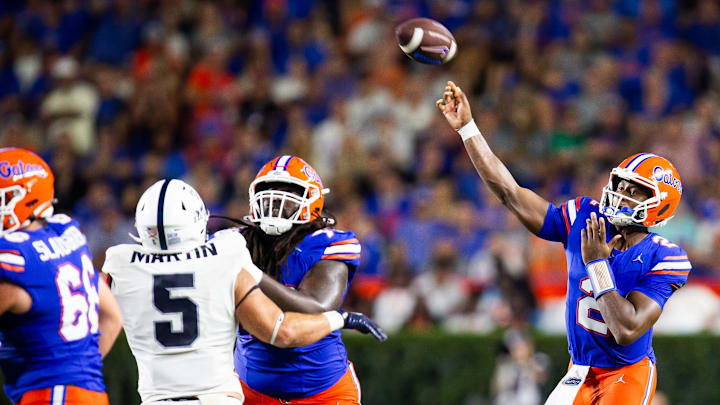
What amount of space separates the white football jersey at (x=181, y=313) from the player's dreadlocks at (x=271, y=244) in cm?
65

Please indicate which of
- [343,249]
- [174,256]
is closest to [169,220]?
[174,256]

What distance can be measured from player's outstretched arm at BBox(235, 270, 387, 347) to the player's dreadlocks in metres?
0.57

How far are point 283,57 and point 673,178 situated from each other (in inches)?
319

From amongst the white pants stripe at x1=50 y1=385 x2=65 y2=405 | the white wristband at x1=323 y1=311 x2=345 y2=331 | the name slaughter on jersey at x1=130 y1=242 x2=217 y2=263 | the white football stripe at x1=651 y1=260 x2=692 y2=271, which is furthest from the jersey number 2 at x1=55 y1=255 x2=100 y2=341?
the white football stripe at x1=651 y1=260 x2=692 y2=271

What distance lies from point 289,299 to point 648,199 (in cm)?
186

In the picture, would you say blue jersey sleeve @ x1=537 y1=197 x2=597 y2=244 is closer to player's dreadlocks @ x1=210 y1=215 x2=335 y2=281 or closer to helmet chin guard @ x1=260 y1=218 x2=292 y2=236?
player's dreadlocks @ x1=210 y1=215 x2=335 y2=281

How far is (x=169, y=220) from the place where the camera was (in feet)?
13.5

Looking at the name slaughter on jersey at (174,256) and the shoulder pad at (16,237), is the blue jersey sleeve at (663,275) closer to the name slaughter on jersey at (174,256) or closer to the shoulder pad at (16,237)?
the name slaughter on jersey at (174,256)

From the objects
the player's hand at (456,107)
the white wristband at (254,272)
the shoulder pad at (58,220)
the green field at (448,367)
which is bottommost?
the green field at (448,367)

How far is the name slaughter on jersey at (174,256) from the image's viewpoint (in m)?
4.14

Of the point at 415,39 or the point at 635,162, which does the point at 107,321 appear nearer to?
the point at 415,39

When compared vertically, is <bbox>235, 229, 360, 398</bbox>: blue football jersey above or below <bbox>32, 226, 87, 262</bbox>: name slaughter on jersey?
below

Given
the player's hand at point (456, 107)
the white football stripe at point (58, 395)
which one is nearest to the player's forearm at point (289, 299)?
the white football stripe at point (58, 395)

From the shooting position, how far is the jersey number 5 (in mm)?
4898
